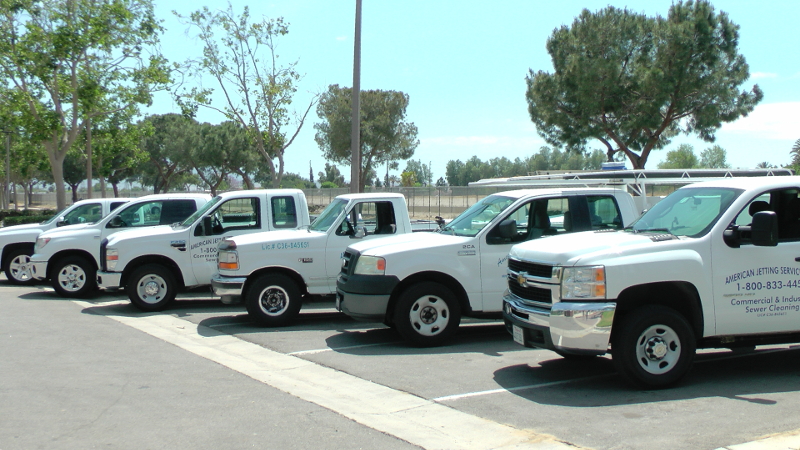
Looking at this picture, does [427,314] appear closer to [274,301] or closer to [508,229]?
[508,229]

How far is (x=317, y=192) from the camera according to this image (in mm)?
49312

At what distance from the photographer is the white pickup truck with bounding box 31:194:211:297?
14.5 metres

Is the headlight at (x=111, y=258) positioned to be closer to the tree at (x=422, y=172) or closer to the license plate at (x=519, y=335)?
the license plate at (x=519, y=335)

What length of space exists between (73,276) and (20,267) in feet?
9.76

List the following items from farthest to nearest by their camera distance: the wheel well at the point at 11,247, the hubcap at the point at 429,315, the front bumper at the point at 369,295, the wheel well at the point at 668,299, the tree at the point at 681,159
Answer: the tree at the point at 681,159, the wheel well at the point at 11,247, the hubcap at the point at 429,315, the front bumper at the point at 369,295, the wheel well at the point at 668,299

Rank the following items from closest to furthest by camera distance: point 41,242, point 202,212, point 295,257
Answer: point 295,257 → point 202,212 → point 41,242

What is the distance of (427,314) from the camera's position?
9.45 metres

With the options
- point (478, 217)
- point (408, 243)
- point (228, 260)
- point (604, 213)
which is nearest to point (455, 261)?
point (408, 243)

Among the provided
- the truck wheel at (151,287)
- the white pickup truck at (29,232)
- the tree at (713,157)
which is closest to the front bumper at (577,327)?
the truck wheel at (151,287)

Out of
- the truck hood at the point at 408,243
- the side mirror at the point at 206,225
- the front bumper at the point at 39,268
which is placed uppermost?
the side mirror at the point at 206,225

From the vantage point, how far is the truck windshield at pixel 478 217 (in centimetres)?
988

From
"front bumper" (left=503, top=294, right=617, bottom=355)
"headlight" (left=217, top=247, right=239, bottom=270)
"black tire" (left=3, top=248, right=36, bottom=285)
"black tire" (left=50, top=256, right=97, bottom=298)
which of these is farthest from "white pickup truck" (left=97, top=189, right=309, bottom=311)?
"front bumper" (left=503, top=294, right=617, bottom=355)

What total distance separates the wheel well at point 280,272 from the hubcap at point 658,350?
5.60 m

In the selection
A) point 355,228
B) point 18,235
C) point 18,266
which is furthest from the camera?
point 18,266
